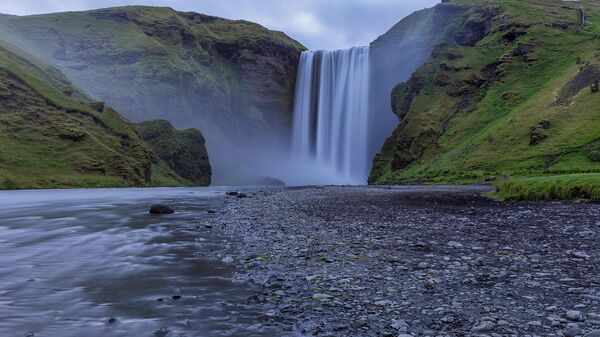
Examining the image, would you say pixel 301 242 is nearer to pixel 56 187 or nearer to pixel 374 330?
pixel 374 330

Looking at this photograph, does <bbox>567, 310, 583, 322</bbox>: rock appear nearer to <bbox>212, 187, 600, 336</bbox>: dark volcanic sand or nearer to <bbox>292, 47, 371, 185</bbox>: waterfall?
<bbox>212, 187, 600, 336</bbox>: dark volcanic sand

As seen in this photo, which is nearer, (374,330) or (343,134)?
(374,330)

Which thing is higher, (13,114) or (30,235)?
(13,114)

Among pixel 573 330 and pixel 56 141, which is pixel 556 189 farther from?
pixel 56 141

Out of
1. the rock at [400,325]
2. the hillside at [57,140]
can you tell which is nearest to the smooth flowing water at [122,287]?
the rock at [400,325]

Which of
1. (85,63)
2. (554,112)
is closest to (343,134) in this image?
(554,112)

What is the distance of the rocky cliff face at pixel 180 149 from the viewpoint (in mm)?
151875

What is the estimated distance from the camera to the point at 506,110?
310ft

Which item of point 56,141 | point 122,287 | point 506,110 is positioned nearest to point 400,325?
point 122,287

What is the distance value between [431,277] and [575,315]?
3705 millimetres

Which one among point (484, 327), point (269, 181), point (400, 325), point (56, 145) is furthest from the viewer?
point (269, 181)

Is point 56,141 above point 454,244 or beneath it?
above

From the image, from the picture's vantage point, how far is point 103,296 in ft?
33.3

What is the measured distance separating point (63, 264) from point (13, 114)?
110 meters
